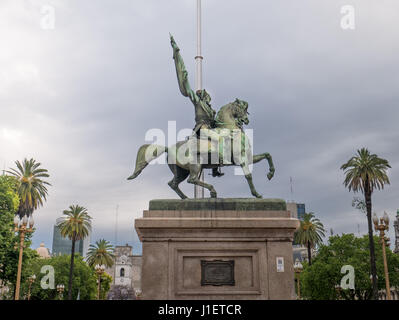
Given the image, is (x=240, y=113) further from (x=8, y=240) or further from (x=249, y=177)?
(x=8, y=240)

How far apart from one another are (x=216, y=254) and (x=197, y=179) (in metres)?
2.14

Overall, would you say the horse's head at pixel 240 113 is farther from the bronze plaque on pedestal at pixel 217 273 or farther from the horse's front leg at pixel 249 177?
the bronze plaque on pedestal at pixel 217 273

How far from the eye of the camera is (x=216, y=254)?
10703 mm

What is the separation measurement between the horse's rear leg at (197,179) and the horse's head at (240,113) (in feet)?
6.19

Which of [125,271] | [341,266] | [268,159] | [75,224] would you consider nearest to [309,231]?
[341,266]

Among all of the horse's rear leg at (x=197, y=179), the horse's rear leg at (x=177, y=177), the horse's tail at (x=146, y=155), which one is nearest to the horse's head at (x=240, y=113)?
the horse's rear leg at (x=197, y=179)

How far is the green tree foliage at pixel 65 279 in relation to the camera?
2058 inches

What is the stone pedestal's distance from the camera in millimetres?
10430

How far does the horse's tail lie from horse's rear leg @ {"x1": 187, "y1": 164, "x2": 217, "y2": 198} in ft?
3.50

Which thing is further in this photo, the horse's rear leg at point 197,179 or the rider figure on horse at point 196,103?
the rider figure on horse at point 196,103

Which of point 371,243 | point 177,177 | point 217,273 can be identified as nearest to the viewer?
point 217,273
